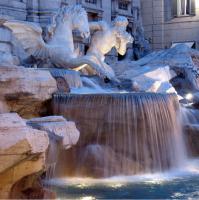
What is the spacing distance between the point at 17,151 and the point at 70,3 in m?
12.9

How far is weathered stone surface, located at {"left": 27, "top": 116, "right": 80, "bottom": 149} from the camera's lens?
224 inches

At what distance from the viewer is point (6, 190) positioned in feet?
15.6

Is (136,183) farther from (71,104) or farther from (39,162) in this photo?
(39,162)

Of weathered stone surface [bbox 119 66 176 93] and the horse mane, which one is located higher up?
the horse mane

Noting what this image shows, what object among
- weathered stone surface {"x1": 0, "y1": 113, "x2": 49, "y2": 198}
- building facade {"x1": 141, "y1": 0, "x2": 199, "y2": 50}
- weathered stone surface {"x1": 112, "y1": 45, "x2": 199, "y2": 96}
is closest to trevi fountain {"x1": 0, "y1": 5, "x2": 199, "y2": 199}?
weathered stone surface {"x1": 0, "y1": 113, "x2": 49, "y2": 198}

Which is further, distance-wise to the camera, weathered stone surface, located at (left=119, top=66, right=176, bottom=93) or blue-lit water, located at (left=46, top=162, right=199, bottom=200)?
weathered stone surface, located at (left=119, top=66, right=176, bottom=93)

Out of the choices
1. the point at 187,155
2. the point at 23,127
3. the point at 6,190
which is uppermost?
the point at 23,127

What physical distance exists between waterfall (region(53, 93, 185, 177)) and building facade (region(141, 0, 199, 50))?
14.6 m

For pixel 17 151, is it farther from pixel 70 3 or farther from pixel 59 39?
pixel 70 3

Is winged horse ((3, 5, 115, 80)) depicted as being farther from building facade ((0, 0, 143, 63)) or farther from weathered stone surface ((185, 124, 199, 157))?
weathered stone surface ((185, 124, 199, 157))

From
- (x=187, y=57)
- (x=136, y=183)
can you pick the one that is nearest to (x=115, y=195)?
(x=136, y=183)

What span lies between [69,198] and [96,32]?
6759 mm

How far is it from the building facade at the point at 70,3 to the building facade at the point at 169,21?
125 centimetres

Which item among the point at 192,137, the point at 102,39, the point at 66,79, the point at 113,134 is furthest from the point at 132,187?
the point at 102,39
